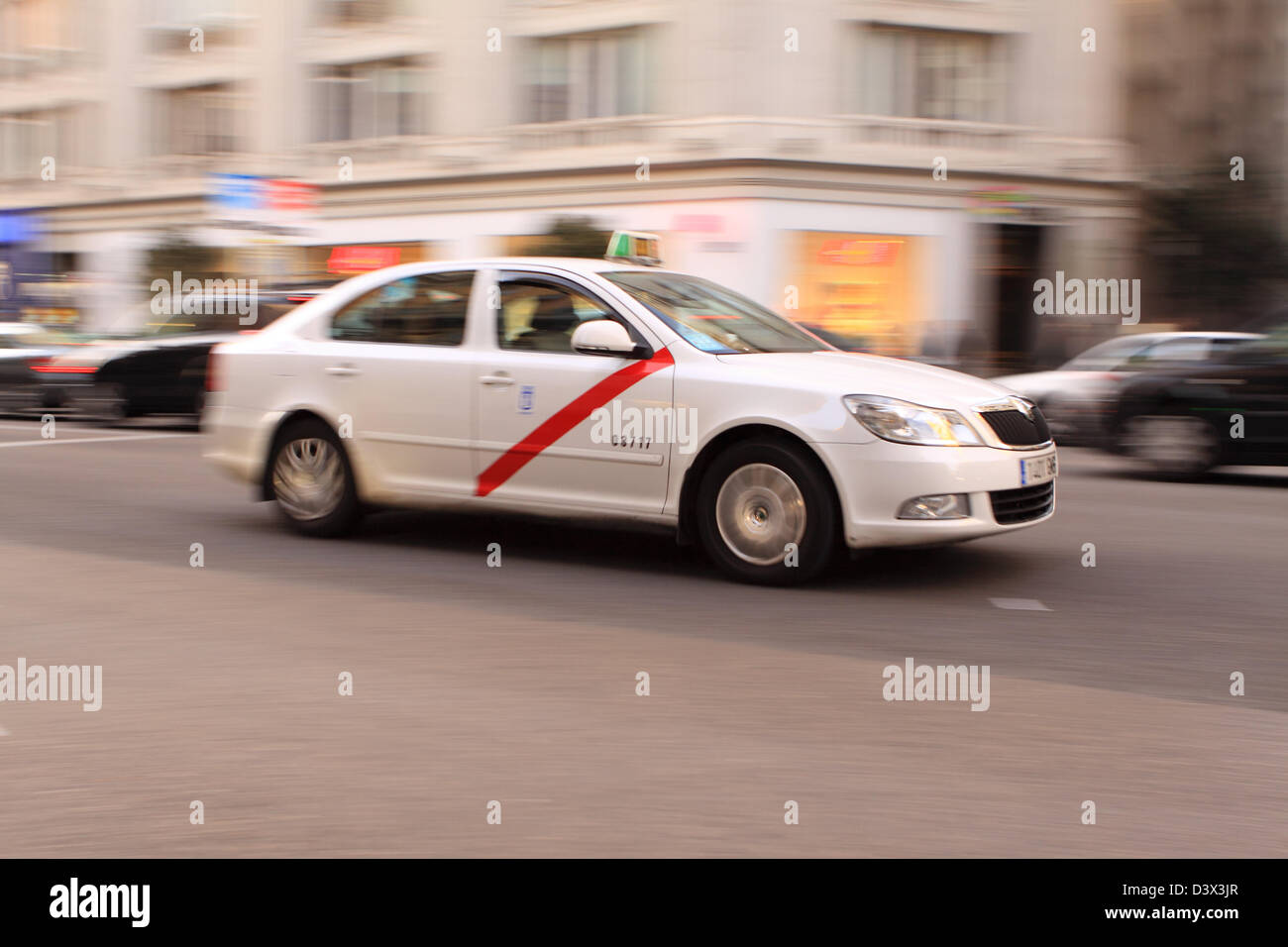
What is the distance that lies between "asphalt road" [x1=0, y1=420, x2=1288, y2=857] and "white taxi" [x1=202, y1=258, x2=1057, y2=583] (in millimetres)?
343

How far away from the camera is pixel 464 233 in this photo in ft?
98.3

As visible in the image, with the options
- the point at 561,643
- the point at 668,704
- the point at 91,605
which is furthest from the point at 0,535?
the point at 668,704

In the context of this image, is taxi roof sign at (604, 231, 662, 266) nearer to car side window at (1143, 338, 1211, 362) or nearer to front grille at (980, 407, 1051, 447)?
front grille at (980, 407, 1051, 447)

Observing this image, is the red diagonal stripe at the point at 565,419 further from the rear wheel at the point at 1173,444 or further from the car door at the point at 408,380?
the rear wheel at the point at 1173,444

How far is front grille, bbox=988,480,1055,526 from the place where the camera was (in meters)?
6.96

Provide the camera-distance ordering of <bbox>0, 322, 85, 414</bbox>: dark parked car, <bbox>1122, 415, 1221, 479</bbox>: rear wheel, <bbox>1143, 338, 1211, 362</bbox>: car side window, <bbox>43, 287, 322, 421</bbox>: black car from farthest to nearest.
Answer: <bbox>0, 322, 85, 414</bbox>: dark parked car < <bbox>43, 287, 322, 421</bbox>: black car < <bbox>1143, 338, 1211, 362</bbox>: car side window < <bbox>1122, 415, 1221, 479</bbox>: rear wheel

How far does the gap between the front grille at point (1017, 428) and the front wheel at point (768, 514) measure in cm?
86

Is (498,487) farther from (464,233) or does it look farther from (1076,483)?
(464,233)

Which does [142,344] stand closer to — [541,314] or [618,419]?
[541,314]

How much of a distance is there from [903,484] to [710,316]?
59.6 inches

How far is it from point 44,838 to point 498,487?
4212mm

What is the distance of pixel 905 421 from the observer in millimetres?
6750

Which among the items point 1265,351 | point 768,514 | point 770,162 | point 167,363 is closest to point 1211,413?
point 1265,351

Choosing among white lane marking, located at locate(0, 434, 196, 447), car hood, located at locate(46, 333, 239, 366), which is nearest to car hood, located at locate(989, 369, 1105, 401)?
car hood, located at locate(46, 333, 239, 366)
